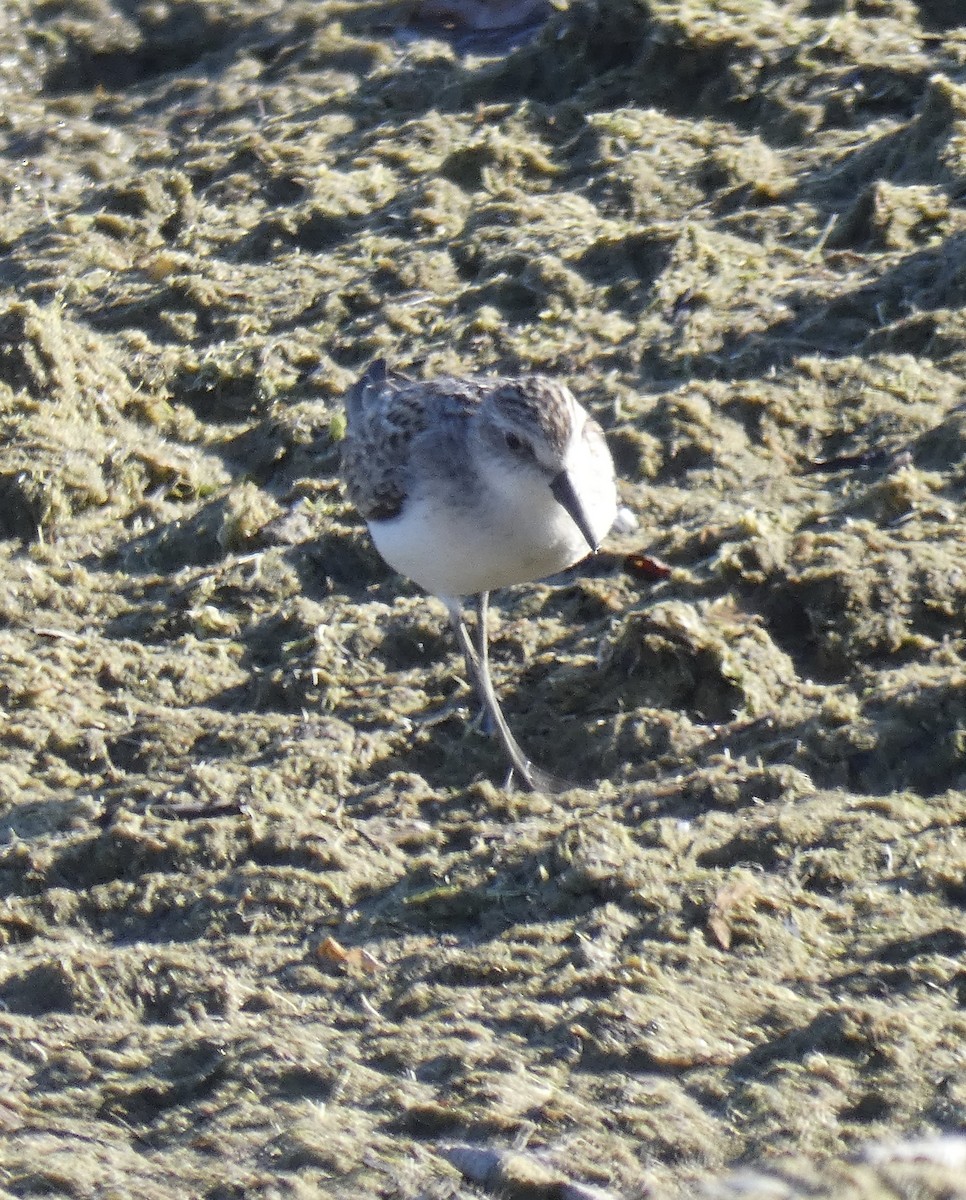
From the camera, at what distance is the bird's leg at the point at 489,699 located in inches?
213

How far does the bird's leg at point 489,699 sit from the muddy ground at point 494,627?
0.36 ft

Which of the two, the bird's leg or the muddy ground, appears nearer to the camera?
the muddy ground

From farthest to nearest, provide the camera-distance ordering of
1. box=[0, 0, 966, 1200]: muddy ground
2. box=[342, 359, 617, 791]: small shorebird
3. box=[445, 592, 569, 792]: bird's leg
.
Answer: box=[342, 359, 617, 791]: small shorebird
box=[445, 592, 569, 792]: bird's leg
box=[0, 0, 966, 1200]: muddy ground

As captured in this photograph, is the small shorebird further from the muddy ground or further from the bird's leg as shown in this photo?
the muddy ground

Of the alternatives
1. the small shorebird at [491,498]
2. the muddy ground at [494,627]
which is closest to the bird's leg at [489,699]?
the small shorebird at [491,498]

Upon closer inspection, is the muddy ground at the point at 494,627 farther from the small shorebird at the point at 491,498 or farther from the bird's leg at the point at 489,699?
the small shorebird at the point at 491,498

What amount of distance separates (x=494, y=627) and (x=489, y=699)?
0.68m

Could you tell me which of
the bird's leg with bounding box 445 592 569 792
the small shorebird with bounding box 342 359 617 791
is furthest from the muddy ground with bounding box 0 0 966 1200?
the small shorebird with bounding box 342 359 617 791

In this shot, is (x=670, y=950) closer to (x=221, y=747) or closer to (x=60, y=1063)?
(x=60, y=1063)

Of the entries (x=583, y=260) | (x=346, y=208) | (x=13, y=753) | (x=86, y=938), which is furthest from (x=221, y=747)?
(x=346, y=208)

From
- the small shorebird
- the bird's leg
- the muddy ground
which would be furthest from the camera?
the small shorebird

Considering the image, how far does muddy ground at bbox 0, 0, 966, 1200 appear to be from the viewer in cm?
384

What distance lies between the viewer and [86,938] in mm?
4793

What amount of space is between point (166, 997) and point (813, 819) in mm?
1835
